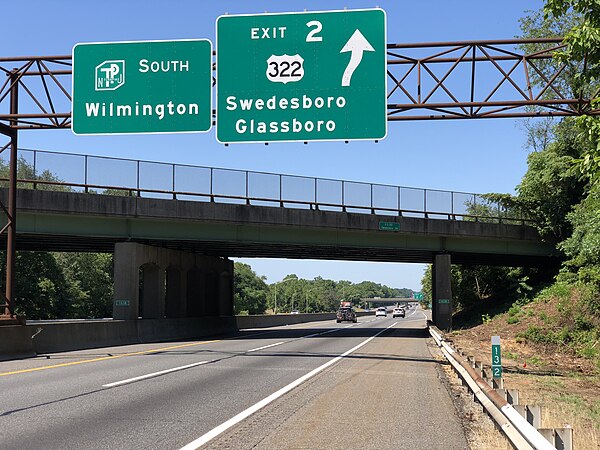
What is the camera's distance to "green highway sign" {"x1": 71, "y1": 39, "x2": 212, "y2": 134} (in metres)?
18.0

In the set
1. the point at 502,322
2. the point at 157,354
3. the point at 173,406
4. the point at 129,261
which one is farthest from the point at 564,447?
the point at 502,322

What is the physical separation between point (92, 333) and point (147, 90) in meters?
11.6

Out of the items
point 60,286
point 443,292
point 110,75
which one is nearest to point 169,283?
point 443,292

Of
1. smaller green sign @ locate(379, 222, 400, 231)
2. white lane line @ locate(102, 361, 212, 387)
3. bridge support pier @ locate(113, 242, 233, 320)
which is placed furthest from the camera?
smaller green sign @ locate(379, 222, 400, 231)

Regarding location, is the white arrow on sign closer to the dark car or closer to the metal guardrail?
the metal guardrail

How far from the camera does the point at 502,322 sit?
121ft

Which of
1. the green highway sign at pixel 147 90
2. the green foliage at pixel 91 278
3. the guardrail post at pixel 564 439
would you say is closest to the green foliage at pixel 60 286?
the green foliage at pixel 91 278

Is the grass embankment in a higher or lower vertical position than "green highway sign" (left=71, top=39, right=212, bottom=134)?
lower

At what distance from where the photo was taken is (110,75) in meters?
18.3

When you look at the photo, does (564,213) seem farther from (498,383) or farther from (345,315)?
(345,315)

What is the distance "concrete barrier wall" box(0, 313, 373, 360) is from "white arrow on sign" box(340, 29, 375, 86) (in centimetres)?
1297

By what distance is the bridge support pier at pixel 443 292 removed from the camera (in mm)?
41375

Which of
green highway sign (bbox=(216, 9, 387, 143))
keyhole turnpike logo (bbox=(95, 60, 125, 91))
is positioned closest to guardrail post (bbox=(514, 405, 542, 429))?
green highway sign (bbox=(216, 9, 387, 143))

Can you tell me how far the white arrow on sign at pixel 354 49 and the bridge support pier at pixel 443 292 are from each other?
1028 inches
